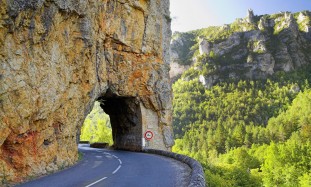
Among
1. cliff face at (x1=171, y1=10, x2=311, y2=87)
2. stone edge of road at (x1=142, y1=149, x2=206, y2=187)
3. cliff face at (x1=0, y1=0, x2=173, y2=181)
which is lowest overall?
stone edge of road at (x1=142, y1=149, x2=206, y2=187)

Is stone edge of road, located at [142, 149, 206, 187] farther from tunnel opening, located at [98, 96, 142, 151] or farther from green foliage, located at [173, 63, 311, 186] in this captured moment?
green foliage, located at [173, 63, 311, 186]

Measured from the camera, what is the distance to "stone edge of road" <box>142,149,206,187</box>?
10018 mm

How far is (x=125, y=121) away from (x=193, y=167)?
18486mm

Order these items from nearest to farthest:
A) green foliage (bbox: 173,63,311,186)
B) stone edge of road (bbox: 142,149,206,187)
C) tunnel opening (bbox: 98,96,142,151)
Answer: stone edge of road (bbox: 142,149,206,187)
tunnel opening (bbox: 98,96,142,151)
green foliage (bbox: 173,63,311,186)

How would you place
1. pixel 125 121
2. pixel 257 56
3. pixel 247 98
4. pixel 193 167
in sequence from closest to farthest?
pixel 193 167 < pixel 125 121 < pixel 247 98 < pixel 257 56

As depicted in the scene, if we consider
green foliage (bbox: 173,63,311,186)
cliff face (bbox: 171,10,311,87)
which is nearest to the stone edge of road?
green foliage (bbox: 173,63,311,186)

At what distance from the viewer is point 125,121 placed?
32.1 meters

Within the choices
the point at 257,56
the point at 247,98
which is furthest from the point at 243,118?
the point at 257,56

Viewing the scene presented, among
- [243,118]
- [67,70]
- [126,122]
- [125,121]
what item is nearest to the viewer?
[67,70]

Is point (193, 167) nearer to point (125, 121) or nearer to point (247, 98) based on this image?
point (125, 121)

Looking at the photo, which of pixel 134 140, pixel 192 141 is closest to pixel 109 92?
pixel 134 140

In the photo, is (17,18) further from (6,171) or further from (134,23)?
(134,23)

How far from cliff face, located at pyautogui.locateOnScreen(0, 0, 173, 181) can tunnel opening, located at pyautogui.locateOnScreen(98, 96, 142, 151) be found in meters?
0.75

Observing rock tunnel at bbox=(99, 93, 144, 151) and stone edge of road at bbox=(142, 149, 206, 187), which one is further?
rock tunnel at bbox=(99, 93, 144, 151)
